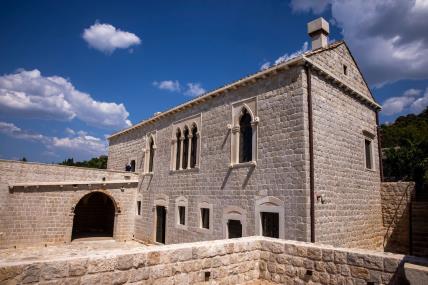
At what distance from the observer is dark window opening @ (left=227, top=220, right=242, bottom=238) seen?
1078 cm

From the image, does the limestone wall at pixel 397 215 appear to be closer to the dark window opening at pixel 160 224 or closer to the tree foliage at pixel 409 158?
the dark window opening at pixel 160 224

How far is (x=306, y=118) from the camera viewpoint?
908 cm

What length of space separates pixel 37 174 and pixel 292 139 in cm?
1403

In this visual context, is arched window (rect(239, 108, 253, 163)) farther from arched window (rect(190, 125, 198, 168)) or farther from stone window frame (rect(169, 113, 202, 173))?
arched window (rect(190, 125, 198, 168))

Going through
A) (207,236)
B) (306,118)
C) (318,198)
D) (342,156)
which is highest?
(306,118)

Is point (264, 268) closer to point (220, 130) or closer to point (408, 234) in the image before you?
point (220, 130)

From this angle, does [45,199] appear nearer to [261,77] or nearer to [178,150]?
[178,150]

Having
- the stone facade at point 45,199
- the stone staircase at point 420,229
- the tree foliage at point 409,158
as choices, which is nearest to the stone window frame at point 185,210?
the stone facade at point 45,199

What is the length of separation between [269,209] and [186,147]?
21.8ft

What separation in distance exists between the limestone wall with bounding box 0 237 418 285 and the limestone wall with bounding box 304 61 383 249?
12.5ft

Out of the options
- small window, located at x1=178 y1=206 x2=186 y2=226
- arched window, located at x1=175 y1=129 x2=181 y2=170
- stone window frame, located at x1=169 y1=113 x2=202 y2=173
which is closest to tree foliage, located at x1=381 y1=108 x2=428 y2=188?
stone window frame, located at x1=169 y1=113 x2=202 y2=173

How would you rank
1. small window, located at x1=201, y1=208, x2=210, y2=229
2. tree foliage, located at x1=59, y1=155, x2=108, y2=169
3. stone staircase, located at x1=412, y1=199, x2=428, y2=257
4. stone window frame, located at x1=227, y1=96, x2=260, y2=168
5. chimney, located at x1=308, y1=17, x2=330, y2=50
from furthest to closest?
tree foliage, located at x1=59, y1=155, x2=108, y2=169, small window, located at x1=201, y1=208, x2=210, y2=229, stone staircase, located at x1=412, y1=199, x2=428, y2=257, chimney, located at x1=308, y1=17, x2=330, y2=50, stone window frame, located at x1=227, y1=96, x2=260, y2=168

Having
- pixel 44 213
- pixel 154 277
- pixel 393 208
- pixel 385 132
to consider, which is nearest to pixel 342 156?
pixel 393 208

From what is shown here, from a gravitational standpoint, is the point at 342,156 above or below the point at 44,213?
above
